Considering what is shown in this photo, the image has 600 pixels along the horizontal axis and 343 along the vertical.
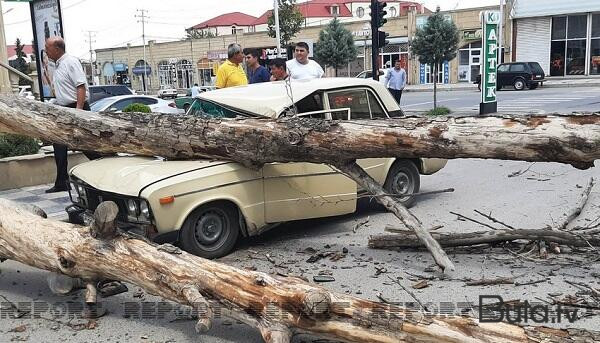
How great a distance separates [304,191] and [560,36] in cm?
3995

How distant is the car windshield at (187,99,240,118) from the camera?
618 cm

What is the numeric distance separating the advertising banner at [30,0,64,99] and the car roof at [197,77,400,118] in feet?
16.1

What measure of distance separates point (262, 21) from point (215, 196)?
8248 cm

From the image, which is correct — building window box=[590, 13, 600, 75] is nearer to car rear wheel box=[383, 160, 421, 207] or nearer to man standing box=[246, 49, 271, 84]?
man standing box=[246, 49, 271, 84]

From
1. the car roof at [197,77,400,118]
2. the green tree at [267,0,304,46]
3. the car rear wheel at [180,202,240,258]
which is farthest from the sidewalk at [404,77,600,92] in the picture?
the car rear wheel at [180,202,240,258]

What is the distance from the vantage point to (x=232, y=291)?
376cm

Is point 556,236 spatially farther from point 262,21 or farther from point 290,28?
point 262,21

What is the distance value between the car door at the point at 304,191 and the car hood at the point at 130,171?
21.4 inches

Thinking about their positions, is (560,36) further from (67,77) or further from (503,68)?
(67,77)

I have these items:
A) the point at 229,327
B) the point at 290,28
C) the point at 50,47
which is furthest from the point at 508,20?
the point at 229,327

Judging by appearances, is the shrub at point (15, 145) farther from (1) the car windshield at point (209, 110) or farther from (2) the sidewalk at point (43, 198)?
(1) the car windshield at point (209, 110)

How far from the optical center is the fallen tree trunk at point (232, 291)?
→ 3258mm

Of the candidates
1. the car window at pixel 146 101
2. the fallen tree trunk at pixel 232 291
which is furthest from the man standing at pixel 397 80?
the fallen tree trunk at pixel 232 291

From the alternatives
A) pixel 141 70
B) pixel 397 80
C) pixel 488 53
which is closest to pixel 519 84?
pixel 488 53
